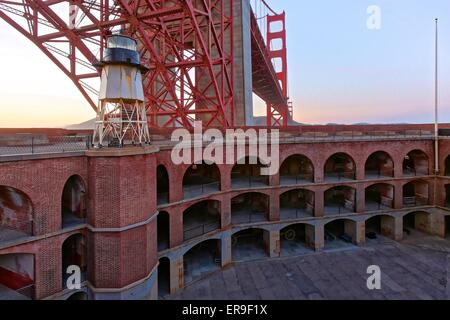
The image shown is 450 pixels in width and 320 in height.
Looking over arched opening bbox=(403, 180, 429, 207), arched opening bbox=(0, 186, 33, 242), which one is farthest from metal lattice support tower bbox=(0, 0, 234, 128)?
arched opening bbox=(403, 180, 429, 207)

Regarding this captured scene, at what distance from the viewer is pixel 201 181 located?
1956 cm

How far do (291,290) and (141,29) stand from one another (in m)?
19.2

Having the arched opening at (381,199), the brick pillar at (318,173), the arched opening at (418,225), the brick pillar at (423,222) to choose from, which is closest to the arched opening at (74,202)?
the brick pillar at (318,173)

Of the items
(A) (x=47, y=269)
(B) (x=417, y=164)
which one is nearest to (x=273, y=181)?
(A) (x=47, y=269)

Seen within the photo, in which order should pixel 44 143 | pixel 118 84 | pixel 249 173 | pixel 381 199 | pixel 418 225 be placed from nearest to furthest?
pixel 118 84 < pixel 44 143 < pixel 249 173 < pixel 381 199 < pixel 418 225

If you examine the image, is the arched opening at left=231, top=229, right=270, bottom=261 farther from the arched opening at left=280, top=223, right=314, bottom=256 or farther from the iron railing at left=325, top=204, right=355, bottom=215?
the iron railing at left=325, top=204, right=355, bottom=215

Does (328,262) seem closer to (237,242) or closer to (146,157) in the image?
(237,242)

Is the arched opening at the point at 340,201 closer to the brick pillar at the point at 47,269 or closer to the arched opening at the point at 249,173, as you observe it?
the arched opening at the point at 249,173

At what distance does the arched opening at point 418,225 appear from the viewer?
73.2 feet

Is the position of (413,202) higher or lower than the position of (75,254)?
higher

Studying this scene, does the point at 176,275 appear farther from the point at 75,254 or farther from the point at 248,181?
the point at 248,181

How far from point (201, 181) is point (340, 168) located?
43.7 feet

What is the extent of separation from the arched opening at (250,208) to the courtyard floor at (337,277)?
3132mm

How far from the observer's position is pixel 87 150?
10.2 m
